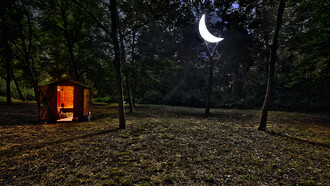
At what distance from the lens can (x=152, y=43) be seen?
16656 mm

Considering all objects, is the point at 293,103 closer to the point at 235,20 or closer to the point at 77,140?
the point at 235,20

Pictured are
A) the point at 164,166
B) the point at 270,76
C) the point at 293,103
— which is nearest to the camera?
the point at 164,166

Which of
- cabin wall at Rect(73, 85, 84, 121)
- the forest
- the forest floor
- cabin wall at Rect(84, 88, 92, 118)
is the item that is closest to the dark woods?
the forest

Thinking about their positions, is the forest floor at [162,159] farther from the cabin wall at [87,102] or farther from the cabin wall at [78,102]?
the cabin wall at [87,102]

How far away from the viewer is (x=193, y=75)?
2573 centimetres


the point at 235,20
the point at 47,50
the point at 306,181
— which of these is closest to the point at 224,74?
the point at 235,20

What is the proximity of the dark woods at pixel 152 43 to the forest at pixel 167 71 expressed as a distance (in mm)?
113

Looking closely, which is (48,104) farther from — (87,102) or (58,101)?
(87,102)

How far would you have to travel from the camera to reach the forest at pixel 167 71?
3.92m

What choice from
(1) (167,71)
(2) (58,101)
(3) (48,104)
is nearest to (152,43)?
(1) (167,71)

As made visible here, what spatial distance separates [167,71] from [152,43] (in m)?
4.12

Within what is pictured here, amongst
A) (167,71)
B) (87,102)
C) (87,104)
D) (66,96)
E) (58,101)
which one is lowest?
(87,104)

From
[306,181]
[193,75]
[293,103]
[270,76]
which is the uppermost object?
[193,75]

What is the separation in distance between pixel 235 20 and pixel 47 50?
22272mm
